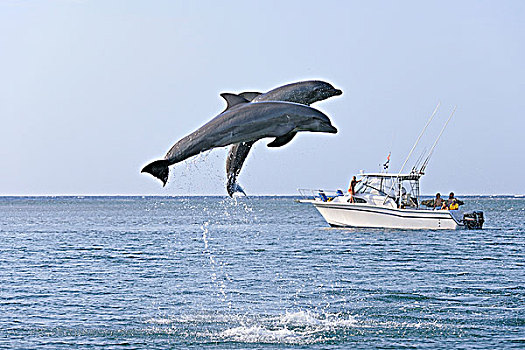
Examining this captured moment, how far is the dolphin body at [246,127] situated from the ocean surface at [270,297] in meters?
9.82

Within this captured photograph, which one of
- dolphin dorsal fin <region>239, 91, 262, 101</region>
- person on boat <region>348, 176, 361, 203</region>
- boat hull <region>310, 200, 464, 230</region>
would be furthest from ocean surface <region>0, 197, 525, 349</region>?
dolphin dorsal fin <region>239, 91, 262, 101</region>

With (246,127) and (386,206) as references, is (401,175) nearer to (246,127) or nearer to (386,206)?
(386,206)

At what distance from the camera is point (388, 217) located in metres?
58.0

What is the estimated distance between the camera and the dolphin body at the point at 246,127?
13.8 meters

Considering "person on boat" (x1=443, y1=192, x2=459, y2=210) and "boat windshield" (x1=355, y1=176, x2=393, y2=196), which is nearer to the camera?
"boat windshield" (x1=355, y1=176, x2=393, y2=196)

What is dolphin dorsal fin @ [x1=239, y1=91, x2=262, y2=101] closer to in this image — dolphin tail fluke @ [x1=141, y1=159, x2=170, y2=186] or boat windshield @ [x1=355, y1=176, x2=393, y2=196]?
dolphin tail fluke @ [x1=141, y1=159, x2=170, y2=186]

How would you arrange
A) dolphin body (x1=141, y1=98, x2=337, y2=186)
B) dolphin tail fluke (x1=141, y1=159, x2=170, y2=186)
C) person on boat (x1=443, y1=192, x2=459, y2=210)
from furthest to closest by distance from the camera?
person on boat (x1=443, y1=192, x2=459, y2=210) → dolphin tail fluke (x1=141, y1=159, x2=170, y2=186) → dolphin body (x1=141, y1=98, x2=337, y2=186)

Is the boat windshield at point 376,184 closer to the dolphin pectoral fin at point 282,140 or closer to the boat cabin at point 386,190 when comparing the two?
the boat cabin at point 386,190

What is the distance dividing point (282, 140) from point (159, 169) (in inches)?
89.2

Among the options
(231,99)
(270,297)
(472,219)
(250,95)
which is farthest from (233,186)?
(472,219)

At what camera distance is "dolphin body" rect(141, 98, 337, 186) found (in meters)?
13.8

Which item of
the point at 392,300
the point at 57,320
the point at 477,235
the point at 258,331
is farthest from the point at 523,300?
the point at 477,235

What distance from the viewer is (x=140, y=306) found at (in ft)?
97.3

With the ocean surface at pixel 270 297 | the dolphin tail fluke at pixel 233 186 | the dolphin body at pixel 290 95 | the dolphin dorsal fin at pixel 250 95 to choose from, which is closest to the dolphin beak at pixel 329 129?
the dolphin body at pixel 290 95
